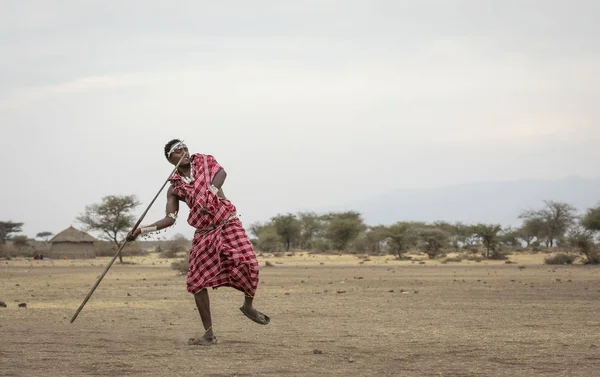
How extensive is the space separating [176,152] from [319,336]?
296 centimetres

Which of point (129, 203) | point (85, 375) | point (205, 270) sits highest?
point (129, 203)

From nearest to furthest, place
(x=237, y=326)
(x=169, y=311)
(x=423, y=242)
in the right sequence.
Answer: (x=237, y=326) < (x=169, y=311) < (x=423, y=242)

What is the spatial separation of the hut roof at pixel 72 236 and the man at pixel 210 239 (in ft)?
194

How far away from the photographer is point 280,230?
87.8 metres

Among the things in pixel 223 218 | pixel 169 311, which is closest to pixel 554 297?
pixel 169 311

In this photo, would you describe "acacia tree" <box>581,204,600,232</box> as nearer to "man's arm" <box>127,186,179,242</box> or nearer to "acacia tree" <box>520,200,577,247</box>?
"acacia tree" <box>520,200,577,247</box>

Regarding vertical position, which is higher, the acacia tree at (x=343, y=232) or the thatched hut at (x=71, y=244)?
the acacia tree at (x=343, y=232)

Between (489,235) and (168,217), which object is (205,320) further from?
(489,235)

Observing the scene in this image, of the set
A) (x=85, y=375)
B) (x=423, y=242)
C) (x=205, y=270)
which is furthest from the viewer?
(x=423, y=242)

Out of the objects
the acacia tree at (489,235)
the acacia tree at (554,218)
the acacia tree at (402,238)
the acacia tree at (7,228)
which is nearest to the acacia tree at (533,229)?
the acacia tree at (554,218)

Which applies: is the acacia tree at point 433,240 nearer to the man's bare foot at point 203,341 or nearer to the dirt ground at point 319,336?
the dirt ground at point 319,336

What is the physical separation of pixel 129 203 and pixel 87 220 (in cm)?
327

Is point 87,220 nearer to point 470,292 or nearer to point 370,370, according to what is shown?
point 470,292

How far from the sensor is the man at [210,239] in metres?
10.6
